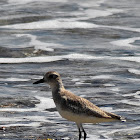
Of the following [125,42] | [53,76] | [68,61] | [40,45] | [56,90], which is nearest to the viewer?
[56,90]

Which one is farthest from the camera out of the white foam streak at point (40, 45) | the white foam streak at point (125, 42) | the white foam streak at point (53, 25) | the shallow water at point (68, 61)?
the white foam streak at point (53, 25)

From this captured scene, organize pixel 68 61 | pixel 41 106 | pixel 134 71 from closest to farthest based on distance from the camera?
1. pixel 41 106
2. pixel 134 71
3. pixel 68 61

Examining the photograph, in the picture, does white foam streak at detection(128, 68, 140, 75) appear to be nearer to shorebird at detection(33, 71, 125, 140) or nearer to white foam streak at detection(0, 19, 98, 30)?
shorebird at detection(33, 71, 125, 140)

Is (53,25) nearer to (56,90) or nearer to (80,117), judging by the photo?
(56,90)

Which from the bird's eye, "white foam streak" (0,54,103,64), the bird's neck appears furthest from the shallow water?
the bird's eye

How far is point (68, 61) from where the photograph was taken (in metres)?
13.7

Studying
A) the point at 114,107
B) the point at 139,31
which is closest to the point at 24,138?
the point at 114,107

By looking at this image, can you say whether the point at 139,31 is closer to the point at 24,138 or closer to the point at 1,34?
the point at 1,34

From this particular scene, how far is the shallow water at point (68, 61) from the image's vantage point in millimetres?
8453

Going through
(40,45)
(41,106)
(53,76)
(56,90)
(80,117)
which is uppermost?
(53,76)

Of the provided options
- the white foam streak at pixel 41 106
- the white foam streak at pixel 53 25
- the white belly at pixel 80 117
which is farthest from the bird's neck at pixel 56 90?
the white foam streak at pixel 53 25

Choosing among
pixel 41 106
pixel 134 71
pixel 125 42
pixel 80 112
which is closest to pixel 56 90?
pixel 80 112

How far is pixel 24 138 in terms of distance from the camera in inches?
302

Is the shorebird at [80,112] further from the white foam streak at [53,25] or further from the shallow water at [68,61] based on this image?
the white foam streak at [53,25]
